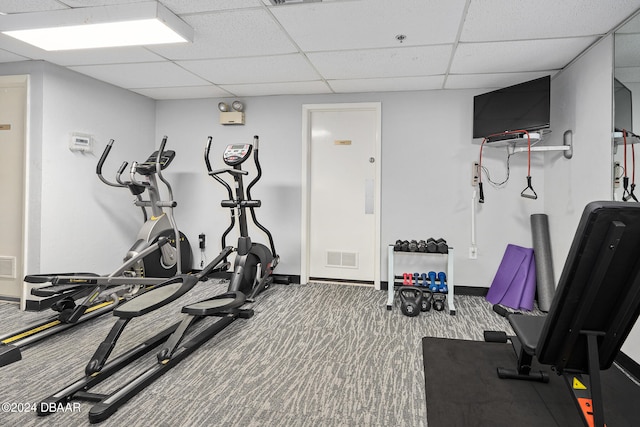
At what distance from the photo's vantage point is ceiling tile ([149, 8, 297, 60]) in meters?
2.50

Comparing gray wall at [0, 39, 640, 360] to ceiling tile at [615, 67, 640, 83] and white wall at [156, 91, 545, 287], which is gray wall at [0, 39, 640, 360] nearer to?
white wall at [156, 91, 545, 287]

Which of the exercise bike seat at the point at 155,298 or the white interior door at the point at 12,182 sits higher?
the white interior door at the point at 12,182

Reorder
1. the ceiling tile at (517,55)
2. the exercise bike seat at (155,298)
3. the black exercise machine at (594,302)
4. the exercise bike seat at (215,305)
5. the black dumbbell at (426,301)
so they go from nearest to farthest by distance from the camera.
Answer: the black exercise machine at (594,302) < the exercise bike seat at (155,298) < the exercise bike seat at (215,305) < the ceiling tile at (517,55) < the black dumbbell at (426,301)

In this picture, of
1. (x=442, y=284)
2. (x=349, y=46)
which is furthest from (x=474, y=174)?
(x=349, y=46)

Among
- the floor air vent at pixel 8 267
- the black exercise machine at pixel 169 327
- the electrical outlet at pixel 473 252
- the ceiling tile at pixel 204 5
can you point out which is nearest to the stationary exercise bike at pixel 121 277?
the floor air vent at pixel 8 267

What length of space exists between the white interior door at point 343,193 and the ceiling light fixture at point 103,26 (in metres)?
2.21

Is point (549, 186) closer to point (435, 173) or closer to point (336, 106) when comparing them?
point (435, 173)

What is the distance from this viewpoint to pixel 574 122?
327 centimetres

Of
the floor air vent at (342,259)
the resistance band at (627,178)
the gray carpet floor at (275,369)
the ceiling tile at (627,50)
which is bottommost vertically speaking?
the gray carpet floor at (275,369)

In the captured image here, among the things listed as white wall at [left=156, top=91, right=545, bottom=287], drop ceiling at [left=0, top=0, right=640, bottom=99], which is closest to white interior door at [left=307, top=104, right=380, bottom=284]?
white wall at [left=156, top=91, right=545, bottom=287]

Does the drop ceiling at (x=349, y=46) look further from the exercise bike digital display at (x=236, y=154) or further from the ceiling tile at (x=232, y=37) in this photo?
the exercise bike digital display at (x=236, y=154)

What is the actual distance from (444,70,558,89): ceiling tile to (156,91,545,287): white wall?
182 millimetres

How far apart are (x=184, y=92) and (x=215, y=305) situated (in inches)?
114

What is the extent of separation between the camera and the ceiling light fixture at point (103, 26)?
2.36 meters
